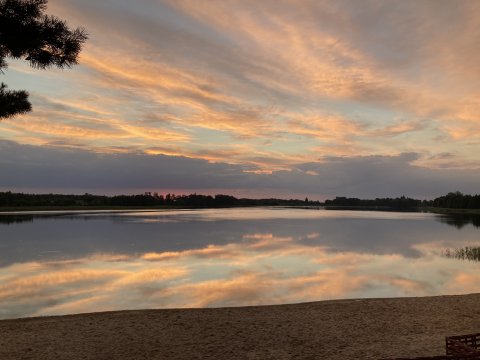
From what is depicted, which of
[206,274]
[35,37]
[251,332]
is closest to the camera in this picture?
[35,37]

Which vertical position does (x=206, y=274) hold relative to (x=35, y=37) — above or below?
below

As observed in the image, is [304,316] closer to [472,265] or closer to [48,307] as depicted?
[48,307]

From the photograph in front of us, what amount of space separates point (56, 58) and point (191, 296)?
11359 mm

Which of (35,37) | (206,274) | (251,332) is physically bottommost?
(206,274)

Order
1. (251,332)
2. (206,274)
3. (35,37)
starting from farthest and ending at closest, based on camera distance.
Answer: (206,274) → (251,332) → (35,37)

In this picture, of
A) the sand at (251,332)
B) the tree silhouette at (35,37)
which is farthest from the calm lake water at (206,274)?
the tree silhouette at (35,37)

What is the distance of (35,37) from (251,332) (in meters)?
8.80

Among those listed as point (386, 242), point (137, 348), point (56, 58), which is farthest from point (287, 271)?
point (386, 242)

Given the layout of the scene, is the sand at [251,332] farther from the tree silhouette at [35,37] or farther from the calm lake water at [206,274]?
the tree silhouette at [35,37]

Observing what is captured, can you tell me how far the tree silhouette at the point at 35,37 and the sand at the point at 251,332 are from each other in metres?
6.67

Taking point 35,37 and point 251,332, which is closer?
point 35,37

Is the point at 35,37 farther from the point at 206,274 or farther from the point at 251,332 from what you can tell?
the point at 206,274

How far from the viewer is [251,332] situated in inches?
421

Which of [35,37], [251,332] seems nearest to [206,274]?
[251,332]
